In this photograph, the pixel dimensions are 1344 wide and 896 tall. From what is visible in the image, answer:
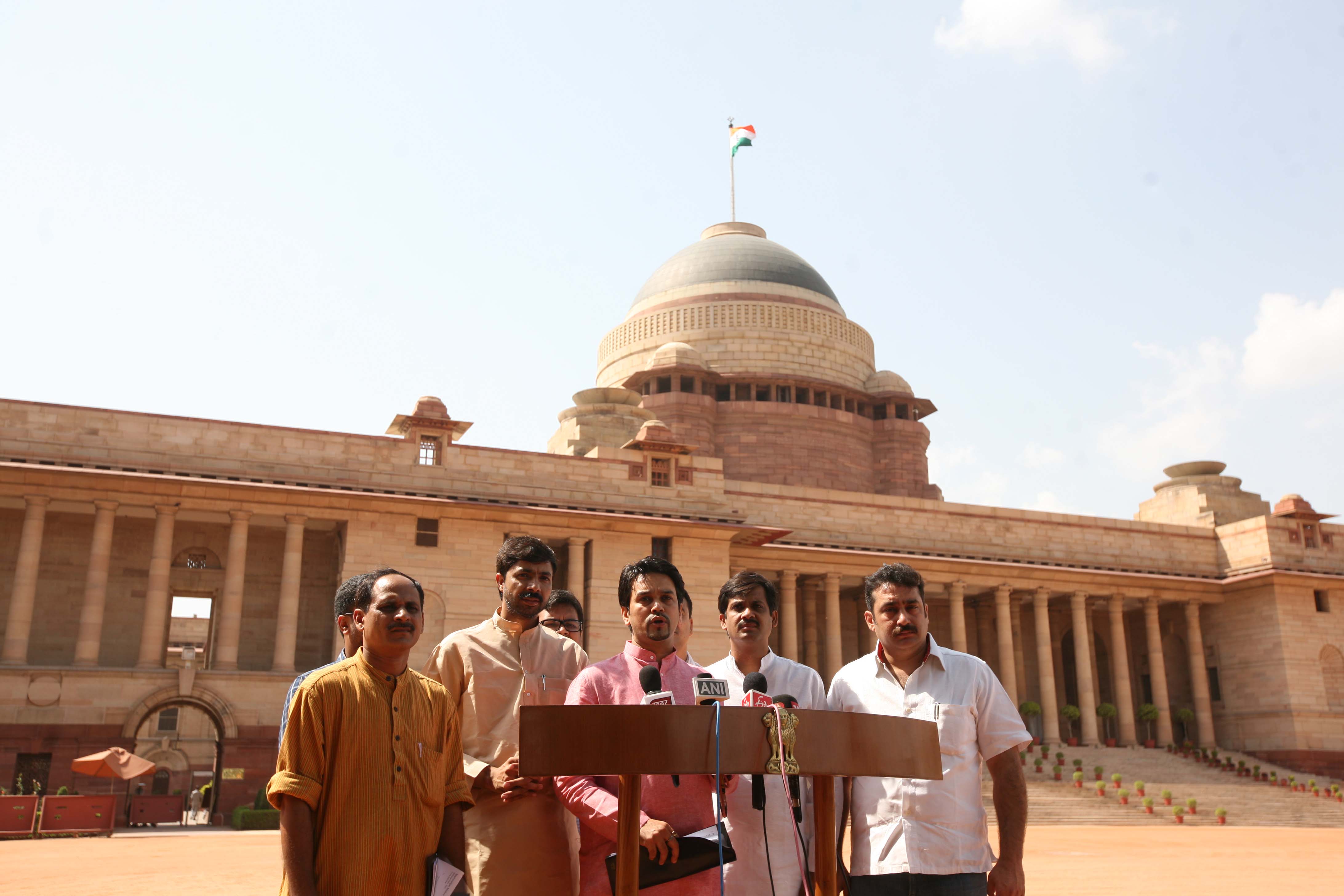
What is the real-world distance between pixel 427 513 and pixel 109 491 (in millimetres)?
7368

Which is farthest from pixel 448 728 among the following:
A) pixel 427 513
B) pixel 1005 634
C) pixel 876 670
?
pixel 1005 634

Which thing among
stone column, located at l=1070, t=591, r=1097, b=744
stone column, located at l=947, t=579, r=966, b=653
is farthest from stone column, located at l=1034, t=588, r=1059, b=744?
stone column, located at l=947, t=579, r=966, b=653

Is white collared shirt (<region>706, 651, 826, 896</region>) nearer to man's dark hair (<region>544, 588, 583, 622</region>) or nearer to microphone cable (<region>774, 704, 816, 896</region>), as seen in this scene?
microphone cable (<region>774, 704, 816, 896</region>)

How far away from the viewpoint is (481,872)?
5215 millimetres

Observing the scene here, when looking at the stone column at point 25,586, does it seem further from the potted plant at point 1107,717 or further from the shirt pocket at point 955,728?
the potted plant at point 1107,717

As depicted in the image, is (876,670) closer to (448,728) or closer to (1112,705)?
(448,728)

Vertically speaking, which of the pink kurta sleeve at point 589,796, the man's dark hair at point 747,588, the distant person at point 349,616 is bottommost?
the pink kurta sleeve at point 589,796

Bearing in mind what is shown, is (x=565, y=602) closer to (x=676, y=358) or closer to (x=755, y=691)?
(x=755, y=691)

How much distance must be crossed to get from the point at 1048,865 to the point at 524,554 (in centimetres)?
1247

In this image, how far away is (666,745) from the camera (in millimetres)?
3418

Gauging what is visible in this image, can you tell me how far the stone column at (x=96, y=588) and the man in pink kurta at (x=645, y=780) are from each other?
23980mm

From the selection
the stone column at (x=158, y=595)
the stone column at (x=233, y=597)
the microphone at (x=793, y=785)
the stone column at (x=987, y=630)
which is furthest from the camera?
the stone column at (x=987, y=630)

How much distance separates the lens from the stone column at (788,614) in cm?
3300

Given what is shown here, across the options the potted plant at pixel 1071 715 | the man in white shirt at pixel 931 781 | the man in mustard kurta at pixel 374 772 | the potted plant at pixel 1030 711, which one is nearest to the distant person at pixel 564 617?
the man in white shirt at pixel 931 781
